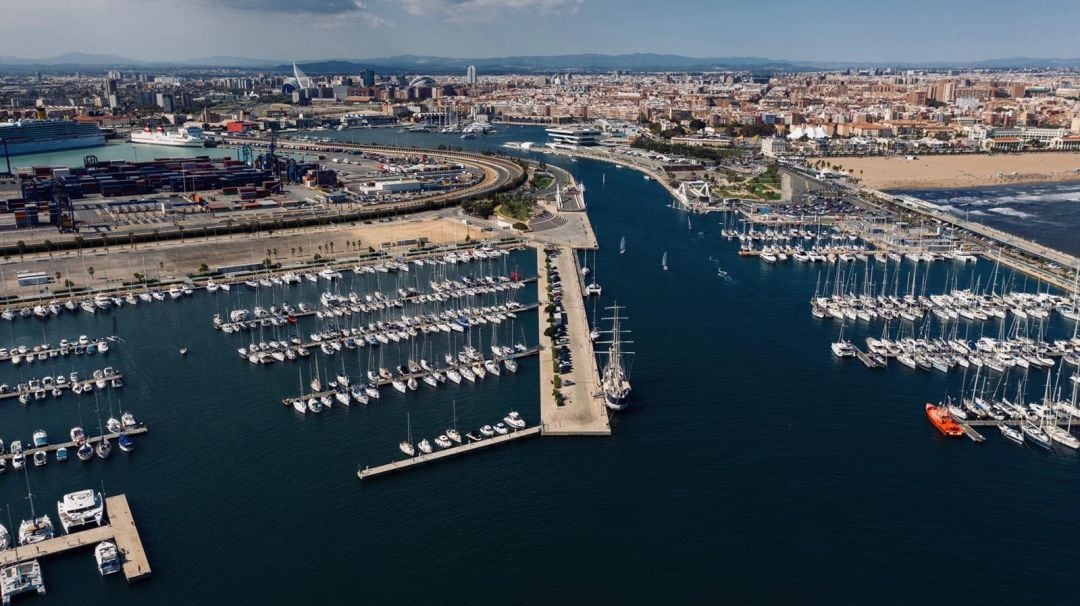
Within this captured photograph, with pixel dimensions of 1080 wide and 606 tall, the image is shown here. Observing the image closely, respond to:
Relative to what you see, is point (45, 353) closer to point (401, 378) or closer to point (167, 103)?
point (401, 378)

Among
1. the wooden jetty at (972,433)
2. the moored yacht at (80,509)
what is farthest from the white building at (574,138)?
the moored yacht at (80,509)

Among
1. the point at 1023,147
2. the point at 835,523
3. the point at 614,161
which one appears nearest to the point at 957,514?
the point at 835,523

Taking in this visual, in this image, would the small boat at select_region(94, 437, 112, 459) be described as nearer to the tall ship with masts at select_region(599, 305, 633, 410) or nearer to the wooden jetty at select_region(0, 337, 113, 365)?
the wooden jetty at select_region(0, 337, 113, 365)

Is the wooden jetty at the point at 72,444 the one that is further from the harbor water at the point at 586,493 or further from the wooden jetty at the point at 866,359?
the wooden jetty at the point at 866,359

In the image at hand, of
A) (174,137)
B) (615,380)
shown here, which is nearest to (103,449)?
(615,380)

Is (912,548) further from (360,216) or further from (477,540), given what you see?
(360,216)
